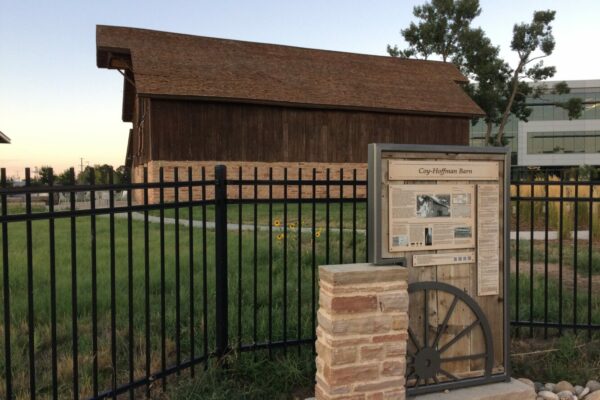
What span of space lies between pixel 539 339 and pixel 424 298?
7.17 feet

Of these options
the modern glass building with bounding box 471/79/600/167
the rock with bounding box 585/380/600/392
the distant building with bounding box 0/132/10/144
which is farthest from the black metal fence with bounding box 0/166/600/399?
the modern glass building with bounding box 471/79/600/167

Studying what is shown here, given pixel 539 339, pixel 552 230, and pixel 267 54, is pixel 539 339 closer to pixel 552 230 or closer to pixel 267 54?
pixel 552 230

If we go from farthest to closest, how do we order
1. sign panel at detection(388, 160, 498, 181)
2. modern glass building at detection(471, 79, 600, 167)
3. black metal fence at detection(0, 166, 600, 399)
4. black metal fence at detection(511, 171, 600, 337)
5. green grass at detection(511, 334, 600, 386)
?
modern glass building at detection(471, 79, 600, 167)
black metal fence at detection(511, 171, 600, 337)
green grass at detection(511, 334, 600, 386)
sign panel at detection(388, 160, 498, 181)
black metal fence at detection(0, 166, 600, 399)

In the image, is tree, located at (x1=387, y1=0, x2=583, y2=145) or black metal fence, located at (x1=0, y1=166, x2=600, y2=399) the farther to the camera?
tree, located at (x1=387, y1=0, x2=583, y2=145)

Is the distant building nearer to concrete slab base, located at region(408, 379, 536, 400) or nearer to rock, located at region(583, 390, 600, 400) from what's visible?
concrete slab base, located at region(408, 379, 536, 400)

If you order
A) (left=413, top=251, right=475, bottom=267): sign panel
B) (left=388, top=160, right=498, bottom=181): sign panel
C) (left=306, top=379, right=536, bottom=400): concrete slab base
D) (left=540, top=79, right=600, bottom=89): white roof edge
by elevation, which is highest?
(left=540, top=79, right=600, bottom=89): white roof edge

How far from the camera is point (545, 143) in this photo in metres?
63.6

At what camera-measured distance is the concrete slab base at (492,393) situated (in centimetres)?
386

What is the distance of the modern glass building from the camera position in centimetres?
6281

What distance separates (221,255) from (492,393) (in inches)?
94.5

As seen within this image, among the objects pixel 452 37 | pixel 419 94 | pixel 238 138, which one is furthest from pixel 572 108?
pixel 238 138

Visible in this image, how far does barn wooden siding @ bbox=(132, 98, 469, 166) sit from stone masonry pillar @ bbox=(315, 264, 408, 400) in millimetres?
20124

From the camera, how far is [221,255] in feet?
14.3

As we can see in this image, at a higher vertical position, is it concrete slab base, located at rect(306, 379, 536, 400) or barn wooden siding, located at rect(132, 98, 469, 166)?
barn wooden siding, located at rect(132, 98, 469, 166)
